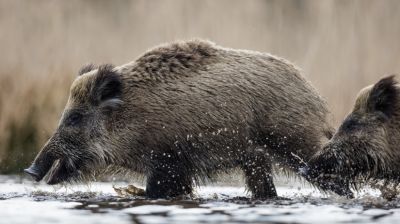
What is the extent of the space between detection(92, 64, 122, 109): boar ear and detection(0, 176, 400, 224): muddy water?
38.7 inches

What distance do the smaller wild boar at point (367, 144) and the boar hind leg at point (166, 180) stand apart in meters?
1.28

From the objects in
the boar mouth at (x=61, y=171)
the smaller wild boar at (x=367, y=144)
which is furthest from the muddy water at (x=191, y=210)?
the smaller wild boar at (x=367, y=144)

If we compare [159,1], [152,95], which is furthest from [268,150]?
[159,1]

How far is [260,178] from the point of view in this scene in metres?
11.8

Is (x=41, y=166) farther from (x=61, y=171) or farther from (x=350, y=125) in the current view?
(x=350, y=125)

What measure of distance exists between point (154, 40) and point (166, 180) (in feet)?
20.3

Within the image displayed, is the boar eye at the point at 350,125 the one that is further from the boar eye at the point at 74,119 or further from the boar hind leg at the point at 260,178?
the boar eye at the point at 74,119

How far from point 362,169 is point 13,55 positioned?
22.6ft

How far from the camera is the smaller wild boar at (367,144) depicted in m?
10.8

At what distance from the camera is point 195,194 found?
1177 centimetres

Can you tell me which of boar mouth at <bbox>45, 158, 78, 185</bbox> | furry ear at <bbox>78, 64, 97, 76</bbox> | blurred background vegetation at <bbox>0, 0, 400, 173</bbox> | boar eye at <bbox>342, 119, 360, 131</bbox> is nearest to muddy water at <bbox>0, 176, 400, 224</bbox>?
boar mouth at <bbox>45, 158, 78, 185</bbox>

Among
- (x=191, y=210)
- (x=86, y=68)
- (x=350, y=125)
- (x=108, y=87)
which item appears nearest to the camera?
A: (x=191, y=210)

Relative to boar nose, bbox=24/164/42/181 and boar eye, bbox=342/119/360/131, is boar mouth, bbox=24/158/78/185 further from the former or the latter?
boar eye, bbox=342/119/360/131

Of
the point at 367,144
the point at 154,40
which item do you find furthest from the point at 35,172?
the point at 154,40
